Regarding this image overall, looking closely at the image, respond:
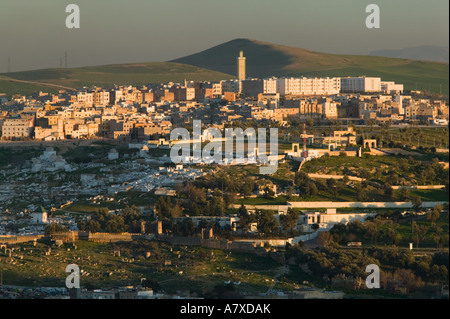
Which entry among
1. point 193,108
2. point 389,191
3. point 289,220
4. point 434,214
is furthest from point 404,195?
point 193,108

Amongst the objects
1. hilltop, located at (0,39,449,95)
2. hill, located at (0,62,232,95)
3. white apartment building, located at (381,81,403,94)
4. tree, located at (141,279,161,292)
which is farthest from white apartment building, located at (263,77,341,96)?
tree, located at (141,279,161,292)

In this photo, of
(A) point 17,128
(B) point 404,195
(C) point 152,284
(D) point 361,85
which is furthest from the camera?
(D) point 361,85

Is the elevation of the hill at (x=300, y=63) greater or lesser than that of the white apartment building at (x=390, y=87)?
greater

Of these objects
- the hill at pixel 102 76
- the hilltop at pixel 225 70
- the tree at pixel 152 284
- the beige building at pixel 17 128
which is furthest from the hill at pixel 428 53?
the hill at pixel 102 76

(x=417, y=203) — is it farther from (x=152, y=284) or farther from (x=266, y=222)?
(x=152, y=284)

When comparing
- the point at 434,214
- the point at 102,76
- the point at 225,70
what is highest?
the point at 225,70

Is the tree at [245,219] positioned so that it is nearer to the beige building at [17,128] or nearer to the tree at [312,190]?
the tree at [312,190]
